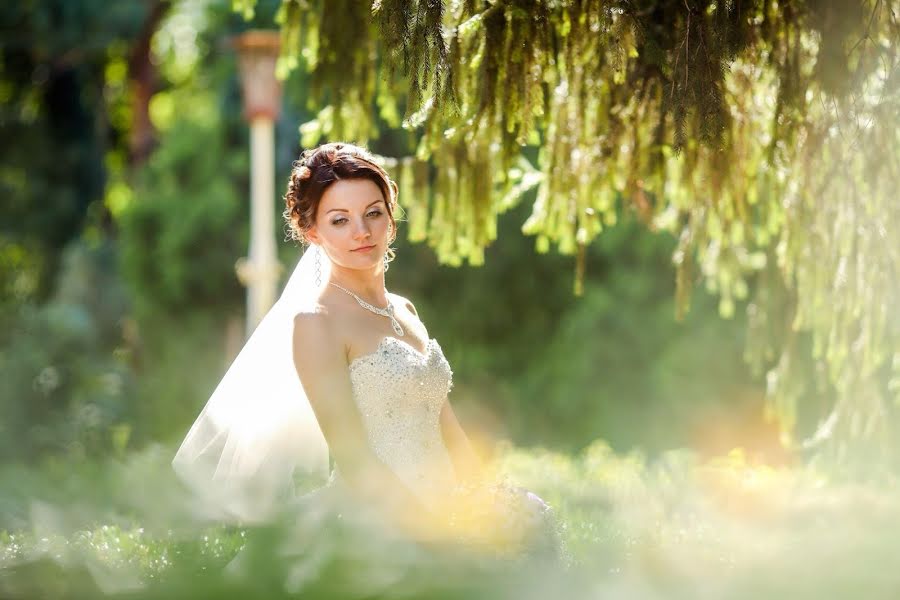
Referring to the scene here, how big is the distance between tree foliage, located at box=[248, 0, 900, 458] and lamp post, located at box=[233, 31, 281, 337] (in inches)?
135

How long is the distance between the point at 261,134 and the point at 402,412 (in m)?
5.90

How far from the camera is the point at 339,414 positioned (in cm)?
349

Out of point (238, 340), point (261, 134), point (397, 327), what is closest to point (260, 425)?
point (397, 327)

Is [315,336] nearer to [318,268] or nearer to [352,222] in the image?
[352,222]

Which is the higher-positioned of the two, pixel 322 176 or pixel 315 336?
pixel 322 176

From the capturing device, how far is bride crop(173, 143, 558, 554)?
3373mm

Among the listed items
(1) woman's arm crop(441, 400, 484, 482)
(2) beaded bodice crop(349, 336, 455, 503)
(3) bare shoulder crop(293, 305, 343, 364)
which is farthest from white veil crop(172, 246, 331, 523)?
(1) woman's arm crop(441, 400, 484, 482)

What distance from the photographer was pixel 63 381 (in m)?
11.2

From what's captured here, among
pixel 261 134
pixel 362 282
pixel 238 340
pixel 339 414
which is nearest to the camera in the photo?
pixel 339 414

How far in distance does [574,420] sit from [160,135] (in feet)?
37.8

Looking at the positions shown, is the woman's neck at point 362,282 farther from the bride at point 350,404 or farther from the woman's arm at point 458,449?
the woman's arm at point 458,449

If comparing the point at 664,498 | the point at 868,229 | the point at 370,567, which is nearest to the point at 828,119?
the point at 868,229

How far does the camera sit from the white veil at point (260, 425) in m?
3.82

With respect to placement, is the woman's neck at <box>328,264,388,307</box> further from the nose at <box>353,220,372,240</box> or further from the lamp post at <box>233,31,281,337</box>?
the lamp post at <box>233,31,281,337</box>
